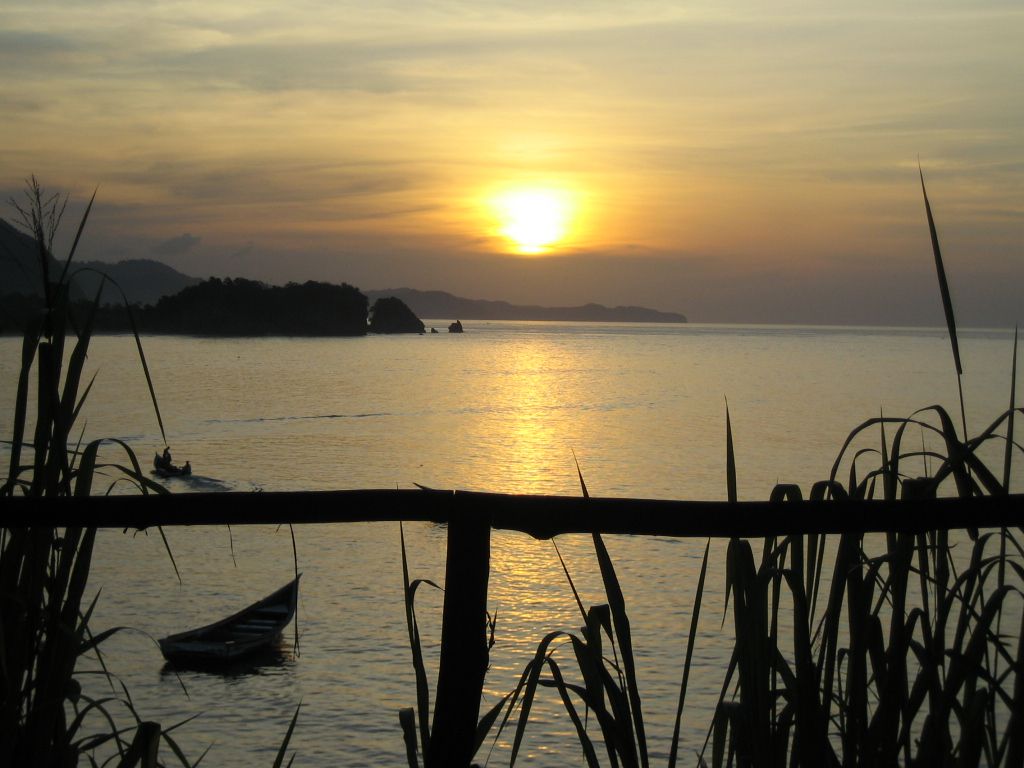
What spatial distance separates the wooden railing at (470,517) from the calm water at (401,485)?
0.81 meters

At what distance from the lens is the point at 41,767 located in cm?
163

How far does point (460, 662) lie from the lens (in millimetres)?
1441

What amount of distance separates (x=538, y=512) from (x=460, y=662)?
27 cm

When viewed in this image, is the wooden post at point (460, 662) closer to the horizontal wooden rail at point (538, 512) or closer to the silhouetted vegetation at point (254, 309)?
the horizontal wooden rail at point (538, 512)

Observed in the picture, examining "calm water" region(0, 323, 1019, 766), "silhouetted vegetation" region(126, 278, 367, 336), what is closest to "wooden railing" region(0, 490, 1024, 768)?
"calm water" region(0, 323, 1019, 766)

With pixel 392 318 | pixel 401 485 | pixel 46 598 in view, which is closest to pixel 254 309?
pixel 392 318

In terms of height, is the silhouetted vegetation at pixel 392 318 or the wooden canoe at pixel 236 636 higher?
the silhouetted vegetation at pixel 392 318

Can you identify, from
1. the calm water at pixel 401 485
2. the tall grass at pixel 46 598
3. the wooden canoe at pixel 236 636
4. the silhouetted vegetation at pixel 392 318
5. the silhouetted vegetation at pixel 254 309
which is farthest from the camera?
the silhouetted vegetation at pixel 392 318

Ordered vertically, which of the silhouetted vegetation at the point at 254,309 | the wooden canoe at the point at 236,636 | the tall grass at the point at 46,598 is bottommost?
the wooden canoe at the point at 236,636

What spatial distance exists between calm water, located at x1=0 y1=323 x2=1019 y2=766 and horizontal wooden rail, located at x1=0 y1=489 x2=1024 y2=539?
80 centimetres

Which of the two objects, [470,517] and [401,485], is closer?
[470,517]

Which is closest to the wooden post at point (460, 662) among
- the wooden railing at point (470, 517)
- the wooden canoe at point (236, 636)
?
the wooden railing at point (470, 517)

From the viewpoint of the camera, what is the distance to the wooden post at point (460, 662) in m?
1.42

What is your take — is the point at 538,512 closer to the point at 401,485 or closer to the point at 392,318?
the point at 401,485
